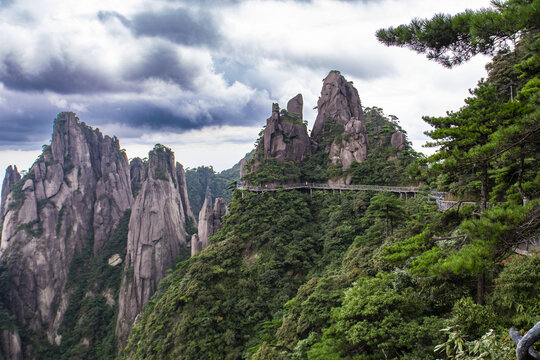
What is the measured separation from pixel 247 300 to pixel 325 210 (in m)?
12.4

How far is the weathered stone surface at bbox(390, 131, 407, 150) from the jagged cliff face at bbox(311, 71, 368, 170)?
2.94 meters

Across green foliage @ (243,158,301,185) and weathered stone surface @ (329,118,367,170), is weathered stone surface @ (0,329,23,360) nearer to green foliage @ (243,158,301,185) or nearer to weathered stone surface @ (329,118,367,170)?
green foliage @ (243,158,301,185)

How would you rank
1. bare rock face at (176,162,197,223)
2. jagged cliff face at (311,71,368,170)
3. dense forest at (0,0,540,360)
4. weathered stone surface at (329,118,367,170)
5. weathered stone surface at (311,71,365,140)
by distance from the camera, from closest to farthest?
dense forest at (0,0,540,360)
weathered stone surface at (329,118,367,170)
jagged cliff face at (311,71,368,170)
weathered stone surface at (311,71,365,140)
bare rock face at (176,162,197,223)

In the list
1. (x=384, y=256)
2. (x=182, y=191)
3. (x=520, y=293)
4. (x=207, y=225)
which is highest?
(x=182, y=191)

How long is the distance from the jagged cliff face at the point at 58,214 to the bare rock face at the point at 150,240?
10.5 metres

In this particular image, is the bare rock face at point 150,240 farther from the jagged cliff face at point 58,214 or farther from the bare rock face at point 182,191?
the jagged cliff face at point 58,214

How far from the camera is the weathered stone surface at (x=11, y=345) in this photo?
35144mm

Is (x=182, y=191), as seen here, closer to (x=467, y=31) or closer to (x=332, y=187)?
(x=332, y=187)

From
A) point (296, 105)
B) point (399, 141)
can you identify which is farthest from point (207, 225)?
point (399, 141)

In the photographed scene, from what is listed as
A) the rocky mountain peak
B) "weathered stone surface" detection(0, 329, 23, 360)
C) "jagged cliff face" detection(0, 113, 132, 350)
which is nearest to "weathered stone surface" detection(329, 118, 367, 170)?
the rocky mountain peak

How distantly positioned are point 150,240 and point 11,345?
19.5 m

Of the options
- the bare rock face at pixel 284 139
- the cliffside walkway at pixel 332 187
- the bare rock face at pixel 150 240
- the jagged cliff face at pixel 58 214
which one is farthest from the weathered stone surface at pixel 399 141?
the jagged cliff face at pixel 58 214

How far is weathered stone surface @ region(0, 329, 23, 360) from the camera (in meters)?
35.1

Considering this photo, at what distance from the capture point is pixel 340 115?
37594 mm
